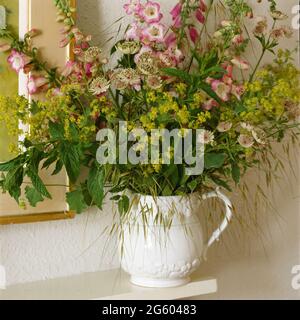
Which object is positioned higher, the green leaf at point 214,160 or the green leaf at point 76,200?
the green leaf at point 214,160

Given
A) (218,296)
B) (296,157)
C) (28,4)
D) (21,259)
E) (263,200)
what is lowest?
(218,296)

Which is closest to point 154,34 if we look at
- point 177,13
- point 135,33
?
point 135,33

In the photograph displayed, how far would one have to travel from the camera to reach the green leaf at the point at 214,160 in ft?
3.60

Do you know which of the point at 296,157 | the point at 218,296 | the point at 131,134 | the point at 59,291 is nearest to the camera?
the point at 131,134

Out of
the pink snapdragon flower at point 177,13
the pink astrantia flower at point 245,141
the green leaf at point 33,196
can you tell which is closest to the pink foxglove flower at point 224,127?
the pink astrantia flower at point 245,141

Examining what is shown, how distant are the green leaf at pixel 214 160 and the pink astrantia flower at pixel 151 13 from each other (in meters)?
0.27

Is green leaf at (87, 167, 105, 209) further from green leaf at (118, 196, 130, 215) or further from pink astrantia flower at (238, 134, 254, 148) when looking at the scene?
pink astrantia flower at (238, 134, 254, 148)

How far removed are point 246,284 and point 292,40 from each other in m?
0.63

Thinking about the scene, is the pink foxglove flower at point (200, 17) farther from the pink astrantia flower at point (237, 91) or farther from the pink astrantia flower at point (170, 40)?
the pink astrantia flower at point (237, 91)

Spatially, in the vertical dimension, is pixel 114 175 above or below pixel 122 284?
above

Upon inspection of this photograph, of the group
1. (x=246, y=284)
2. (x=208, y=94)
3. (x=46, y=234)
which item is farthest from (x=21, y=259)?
(x=246, y=284)

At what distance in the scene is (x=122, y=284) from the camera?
121 cm

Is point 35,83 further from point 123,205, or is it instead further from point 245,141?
point 245,141
